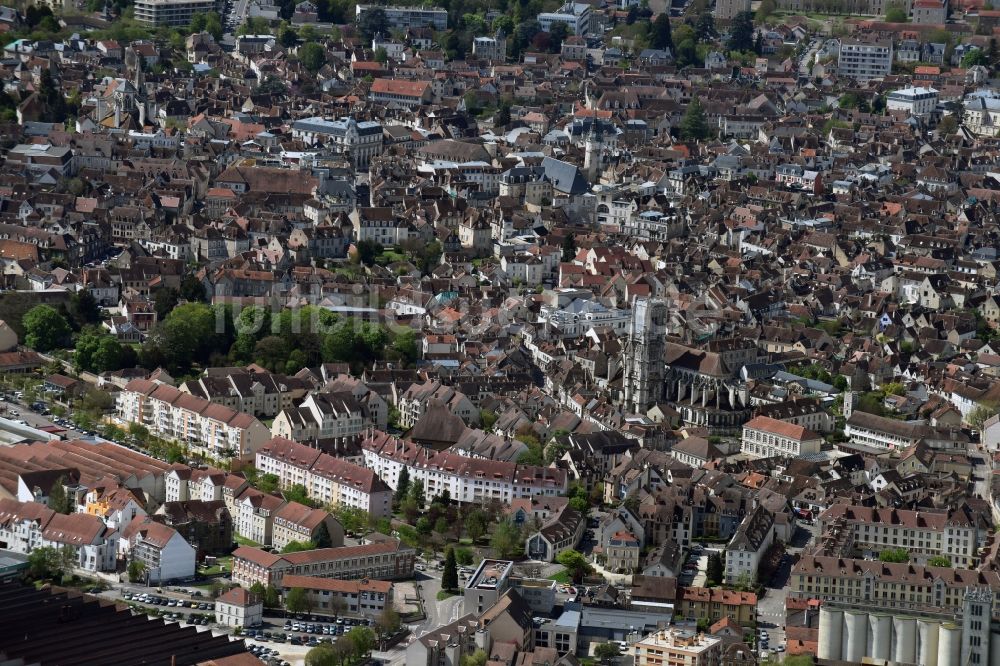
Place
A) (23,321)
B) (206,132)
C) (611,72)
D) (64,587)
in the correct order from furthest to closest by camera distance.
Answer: (611,72) → (206,132) → (23,321) → (64,587)

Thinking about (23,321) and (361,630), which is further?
(23,321)

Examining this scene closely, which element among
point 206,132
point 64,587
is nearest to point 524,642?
point 64,587

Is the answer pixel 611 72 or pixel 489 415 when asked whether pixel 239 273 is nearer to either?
pixel 489 415

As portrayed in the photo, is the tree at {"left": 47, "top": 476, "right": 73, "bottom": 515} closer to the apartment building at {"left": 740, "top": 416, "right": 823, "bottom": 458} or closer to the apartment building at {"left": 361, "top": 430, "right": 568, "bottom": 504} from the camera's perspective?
the apartment building at {"left": 361, "top": 430, "right": 568, "bottom": 504}

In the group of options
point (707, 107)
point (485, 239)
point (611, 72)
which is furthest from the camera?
point (611, 72)

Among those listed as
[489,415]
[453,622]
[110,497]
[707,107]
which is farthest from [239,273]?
[707,107]

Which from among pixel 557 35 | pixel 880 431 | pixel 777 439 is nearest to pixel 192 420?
pixel 777 439

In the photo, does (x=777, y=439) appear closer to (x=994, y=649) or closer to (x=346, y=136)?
(x=994, y=649)

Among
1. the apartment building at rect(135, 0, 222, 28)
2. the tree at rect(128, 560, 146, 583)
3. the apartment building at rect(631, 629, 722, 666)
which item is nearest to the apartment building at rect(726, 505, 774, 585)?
the apartment building at rect(631, 629, 722, 666)
